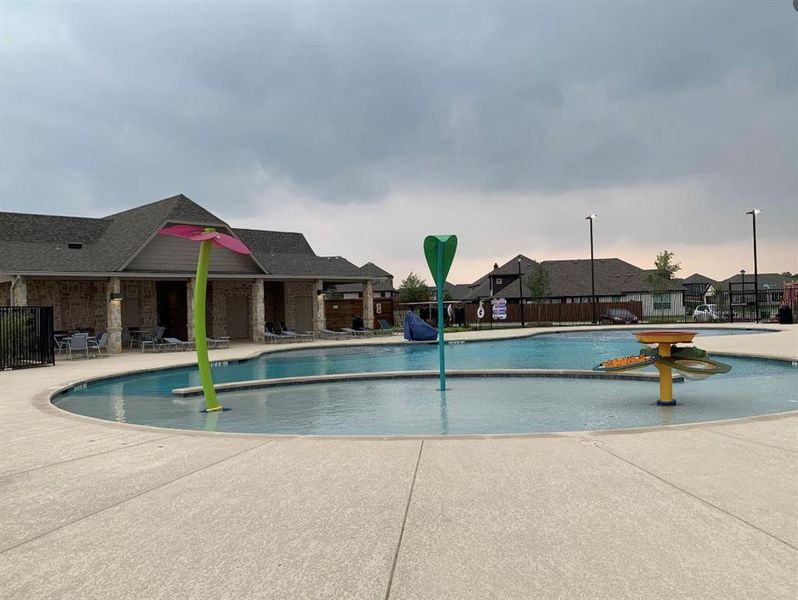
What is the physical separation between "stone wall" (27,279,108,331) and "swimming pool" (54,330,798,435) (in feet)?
33.9

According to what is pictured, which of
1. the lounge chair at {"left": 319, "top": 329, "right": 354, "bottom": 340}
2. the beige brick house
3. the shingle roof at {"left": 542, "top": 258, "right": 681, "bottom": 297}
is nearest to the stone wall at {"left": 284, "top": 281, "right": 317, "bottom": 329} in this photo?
the beige brick house

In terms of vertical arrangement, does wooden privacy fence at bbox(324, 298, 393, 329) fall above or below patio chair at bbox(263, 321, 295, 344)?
above

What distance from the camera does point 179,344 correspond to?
79.0ft

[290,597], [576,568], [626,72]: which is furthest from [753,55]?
[290,597]

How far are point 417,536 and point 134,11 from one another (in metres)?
14.1

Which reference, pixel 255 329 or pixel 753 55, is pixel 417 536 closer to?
pixel 753 55

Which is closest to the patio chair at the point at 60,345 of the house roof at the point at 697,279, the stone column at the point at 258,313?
the stone column at the point at 258,313

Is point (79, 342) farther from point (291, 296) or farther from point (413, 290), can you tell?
point (413, 290)

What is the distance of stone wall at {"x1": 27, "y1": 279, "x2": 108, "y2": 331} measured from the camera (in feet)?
78.1

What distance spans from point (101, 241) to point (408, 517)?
90.4 ft

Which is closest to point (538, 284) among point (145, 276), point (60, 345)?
point (145, 276)

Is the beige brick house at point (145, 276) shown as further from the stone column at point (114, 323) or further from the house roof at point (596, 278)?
the house roof at point (596, 278)

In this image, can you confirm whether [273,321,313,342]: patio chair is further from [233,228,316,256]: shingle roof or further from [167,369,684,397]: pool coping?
[167,369,684,397]: pool coping

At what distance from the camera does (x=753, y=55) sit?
1396 centimetres
